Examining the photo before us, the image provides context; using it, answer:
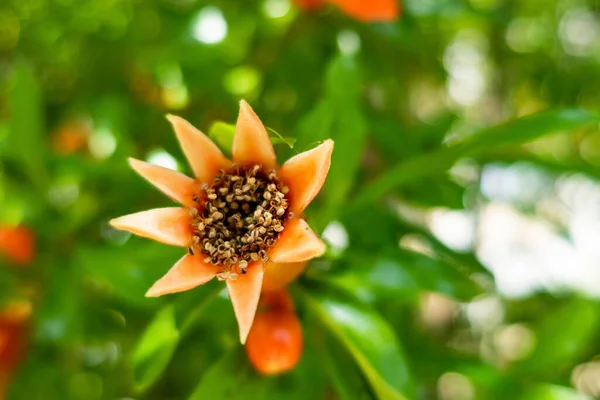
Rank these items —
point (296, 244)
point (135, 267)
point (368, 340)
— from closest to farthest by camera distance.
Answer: point (296, 244), point (368, 340), point (135, 267)

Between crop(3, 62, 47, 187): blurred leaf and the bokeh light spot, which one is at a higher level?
the bokeh light spot

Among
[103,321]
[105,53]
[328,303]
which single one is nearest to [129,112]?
[105,53]

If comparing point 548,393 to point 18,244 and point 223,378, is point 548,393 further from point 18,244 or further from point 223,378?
point 18,244

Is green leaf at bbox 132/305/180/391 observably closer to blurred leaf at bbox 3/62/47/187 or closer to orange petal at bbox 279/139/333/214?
orange petal at bbox 279/139/333/214

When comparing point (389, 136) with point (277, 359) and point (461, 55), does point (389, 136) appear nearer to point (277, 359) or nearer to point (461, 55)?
point (277, 359)

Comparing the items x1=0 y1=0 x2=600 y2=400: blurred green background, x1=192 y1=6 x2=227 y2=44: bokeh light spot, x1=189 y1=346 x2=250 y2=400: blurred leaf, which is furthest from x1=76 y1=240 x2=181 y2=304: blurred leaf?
x1=192 y1=6 x2=227 y2=44: bokeh light spot

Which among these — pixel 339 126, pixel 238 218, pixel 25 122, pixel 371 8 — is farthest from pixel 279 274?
pixel 25 122

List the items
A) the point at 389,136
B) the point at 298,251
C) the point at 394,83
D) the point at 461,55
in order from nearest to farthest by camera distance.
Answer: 1. the point at 298,251
2. the point at 389,136
3. the point at 394,83
4. the point at 461,55
